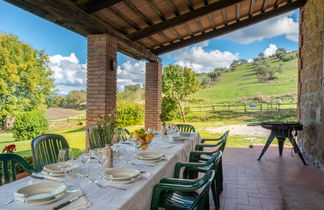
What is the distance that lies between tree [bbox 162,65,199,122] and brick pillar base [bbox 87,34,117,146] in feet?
18.9

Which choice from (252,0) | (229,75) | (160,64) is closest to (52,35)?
(160,64)

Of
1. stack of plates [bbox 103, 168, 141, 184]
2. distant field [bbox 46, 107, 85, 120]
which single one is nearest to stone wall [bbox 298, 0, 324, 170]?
stack of plates [bbox 103, 168, 141, 184]

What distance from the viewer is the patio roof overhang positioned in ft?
10.3

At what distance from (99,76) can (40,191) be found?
9.07ft

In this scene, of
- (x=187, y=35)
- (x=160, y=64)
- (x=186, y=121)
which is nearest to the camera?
(x=187, y=35)

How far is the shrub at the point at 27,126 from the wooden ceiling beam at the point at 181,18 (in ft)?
11.3

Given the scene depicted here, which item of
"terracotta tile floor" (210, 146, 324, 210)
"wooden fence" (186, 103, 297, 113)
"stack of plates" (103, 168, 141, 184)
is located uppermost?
"wooden fence" (186, 103, 297, 113)

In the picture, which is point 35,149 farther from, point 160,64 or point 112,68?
point 160,64

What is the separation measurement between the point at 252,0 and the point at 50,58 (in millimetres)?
6700

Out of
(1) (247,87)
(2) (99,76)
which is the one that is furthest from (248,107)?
(2) (99,76)

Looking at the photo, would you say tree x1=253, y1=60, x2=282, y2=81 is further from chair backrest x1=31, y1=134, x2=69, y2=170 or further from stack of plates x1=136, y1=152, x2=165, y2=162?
chair backrest x1=31, y1=134, x2=69, y2=170

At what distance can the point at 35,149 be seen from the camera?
2150 millimetres

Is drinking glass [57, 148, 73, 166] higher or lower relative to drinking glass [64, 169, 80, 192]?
higher

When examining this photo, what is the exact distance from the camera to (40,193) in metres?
1.29
